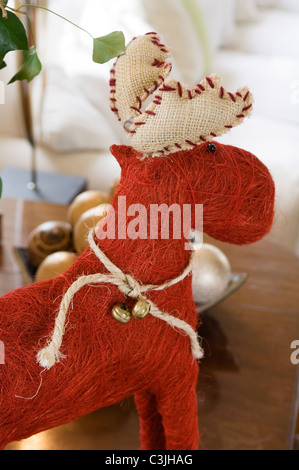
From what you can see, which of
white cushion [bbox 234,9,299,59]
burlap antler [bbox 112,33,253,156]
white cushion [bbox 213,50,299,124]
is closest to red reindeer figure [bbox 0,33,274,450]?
burlap antler [bbox 112,33,253,156]

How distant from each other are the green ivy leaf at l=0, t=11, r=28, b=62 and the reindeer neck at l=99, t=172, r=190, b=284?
0.37 ft

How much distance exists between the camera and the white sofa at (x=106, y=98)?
4.18 ft

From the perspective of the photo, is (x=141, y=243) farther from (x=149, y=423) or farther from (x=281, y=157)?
(x=281, y=157)

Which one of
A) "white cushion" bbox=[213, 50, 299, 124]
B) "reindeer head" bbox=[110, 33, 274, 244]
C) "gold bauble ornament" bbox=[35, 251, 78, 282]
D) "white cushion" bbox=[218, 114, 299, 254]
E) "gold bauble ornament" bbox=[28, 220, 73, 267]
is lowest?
"reindeer head" bbox=[110, 33, 274, 244]

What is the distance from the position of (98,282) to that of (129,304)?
3cm

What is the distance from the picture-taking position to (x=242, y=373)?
1.83 feet

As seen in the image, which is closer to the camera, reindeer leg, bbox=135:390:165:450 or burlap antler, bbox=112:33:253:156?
burlap antler, bbox=112:33:253:156

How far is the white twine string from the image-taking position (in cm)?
32

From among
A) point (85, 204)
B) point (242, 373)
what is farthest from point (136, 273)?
point (85, 204)

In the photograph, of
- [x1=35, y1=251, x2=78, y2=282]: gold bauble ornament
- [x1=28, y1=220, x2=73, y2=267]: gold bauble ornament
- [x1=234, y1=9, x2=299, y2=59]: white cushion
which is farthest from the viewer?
[x1=234, y1=9, x2=299, y2=59]: white cushion

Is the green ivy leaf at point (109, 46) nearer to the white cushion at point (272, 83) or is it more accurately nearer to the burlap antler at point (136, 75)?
the burlap antler at point (136, 75)

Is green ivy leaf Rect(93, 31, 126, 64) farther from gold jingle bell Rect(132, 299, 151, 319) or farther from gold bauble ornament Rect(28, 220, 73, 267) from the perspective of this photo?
gold bauble ornament Rect(28, 220, 73, 267)

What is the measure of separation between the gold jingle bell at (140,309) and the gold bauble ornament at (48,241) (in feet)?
1.11

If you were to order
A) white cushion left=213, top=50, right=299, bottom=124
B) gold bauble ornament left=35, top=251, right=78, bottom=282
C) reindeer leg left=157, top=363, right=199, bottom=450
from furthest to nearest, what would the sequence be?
white cushion left=213, top=50, right=299, bottom=124, gold bauble ornament left=35, top=251, right=78, bottom=282, reindeer leg left=157, top=363, right=199, bottom=450
